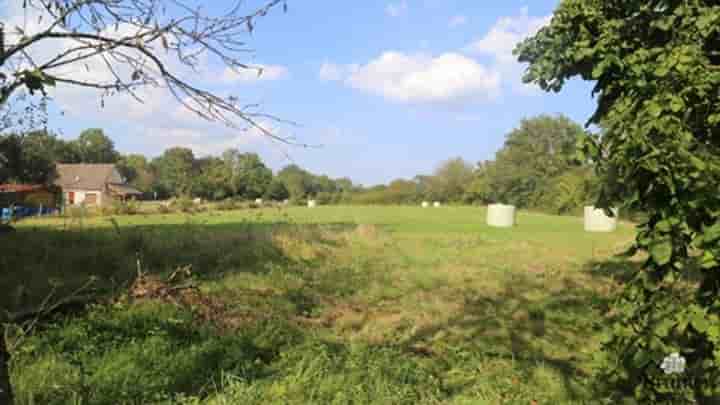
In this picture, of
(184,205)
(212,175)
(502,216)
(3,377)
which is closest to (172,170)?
(184,205)

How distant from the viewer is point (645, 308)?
9.69ft

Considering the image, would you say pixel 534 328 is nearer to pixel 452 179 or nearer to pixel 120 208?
pixel 120 208

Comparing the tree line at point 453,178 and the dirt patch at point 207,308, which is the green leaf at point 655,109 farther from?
the tree line at point 453,178

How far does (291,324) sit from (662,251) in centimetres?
452

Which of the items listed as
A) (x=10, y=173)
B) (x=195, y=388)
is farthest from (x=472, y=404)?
(x=10, y=173)

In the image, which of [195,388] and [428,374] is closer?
[195,388]

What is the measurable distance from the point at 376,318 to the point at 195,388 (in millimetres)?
3472

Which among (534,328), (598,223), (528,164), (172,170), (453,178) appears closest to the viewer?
(534,328)

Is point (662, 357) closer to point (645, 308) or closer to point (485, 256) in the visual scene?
point (645, 308)

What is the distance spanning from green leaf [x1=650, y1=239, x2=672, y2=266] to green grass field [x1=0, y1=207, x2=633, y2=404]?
165 centimetres

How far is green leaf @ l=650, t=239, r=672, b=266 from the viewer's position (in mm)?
2661

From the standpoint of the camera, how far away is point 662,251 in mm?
2695

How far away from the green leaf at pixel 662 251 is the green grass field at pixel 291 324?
1655mm

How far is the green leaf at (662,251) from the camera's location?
A: 2.66 metres
